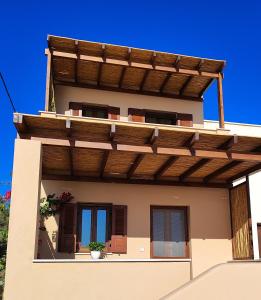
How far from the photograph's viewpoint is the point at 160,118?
1407 cm

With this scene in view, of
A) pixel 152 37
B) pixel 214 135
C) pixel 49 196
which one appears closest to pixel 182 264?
pixel 214 135

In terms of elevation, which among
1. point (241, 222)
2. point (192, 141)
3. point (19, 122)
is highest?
point (19, 122)

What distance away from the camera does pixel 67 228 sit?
38.0ft

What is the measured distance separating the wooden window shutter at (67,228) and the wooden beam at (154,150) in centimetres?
341

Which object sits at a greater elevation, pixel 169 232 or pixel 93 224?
pixel 93 224

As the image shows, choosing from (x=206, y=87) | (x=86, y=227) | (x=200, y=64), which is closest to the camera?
(x=86, y=227)

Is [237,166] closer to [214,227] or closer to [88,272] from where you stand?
[214,227]

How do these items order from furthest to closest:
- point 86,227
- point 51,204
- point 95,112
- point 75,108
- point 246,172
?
point 95,112, point 75,108, point 86,227, point 246,172, point 51,204

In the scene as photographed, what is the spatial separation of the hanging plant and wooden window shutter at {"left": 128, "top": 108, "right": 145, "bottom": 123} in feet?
11.6

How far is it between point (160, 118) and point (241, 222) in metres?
4.49

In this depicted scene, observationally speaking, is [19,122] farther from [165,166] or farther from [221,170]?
[221,170]

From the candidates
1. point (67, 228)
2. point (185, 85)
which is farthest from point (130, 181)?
point (185, 85)

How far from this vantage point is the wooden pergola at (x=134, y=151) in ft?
28.6

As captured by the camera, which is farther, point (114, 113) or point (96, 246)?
point (114, 113)
